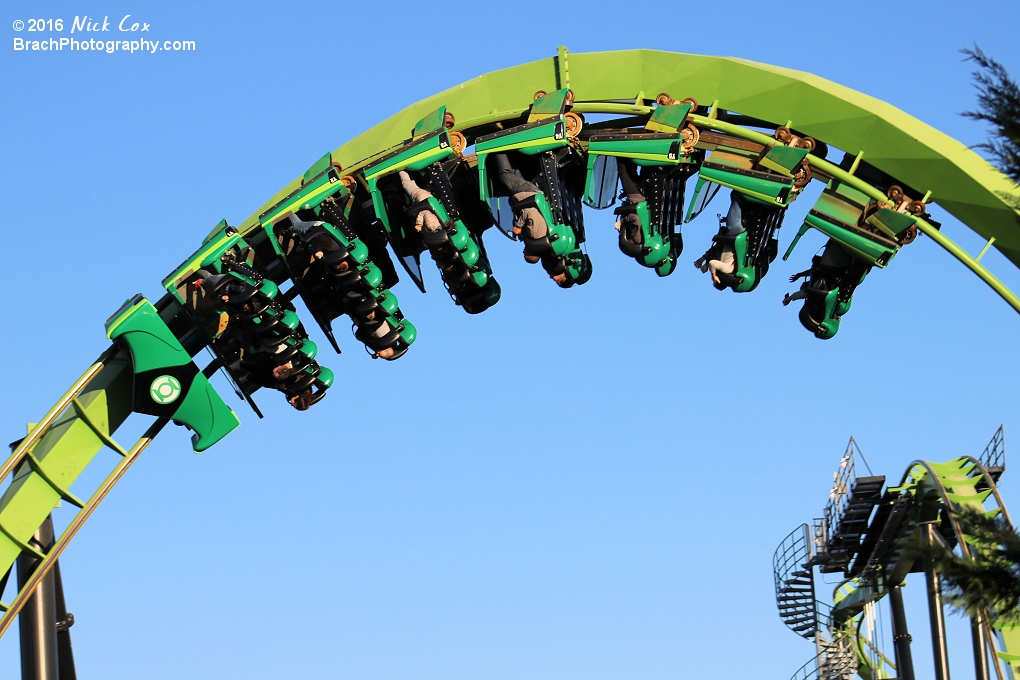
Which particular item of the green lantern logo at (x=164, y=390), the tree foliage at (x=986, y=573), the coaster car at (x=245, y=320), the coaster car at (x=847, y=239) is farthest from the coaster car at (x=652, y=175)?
the tree foliage at (x=986, y=573)

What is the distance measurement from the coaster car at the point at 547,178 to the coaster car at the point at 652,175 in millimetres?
307

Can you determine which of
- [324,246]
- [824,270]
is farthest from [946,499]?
[324,246]

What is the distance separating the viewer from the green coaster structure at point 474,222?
1309cm

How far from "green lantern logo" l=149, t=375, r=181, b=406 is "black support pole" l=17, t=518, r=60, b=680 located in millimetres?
1926

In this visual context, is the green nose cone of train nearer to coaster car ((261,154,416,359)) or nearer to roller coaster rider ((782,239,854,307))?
coaster car ((261,154,416,359))

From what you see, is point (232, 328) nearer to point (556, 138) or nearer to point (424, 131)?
point (424, 131)

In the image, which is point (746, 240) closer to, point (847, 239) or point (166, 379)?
point (847, 239)

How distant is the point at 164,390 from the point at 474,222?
12.3 ft

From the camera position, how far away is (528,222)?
14.0 metres

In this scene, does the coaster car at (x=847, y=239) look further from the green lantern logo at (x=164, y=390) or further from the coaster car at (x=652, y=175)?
the green lantern logo at (x=164, y=390)

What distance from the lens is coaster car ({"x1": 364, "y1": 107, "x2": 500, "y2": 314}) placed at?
46.4 feet

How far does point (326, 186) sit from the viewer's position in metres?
14.1

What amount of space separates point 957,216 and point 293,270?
21.9ft

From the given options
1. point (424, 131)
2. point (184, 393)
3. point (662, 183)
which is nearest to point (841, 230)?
point (662, 183)
